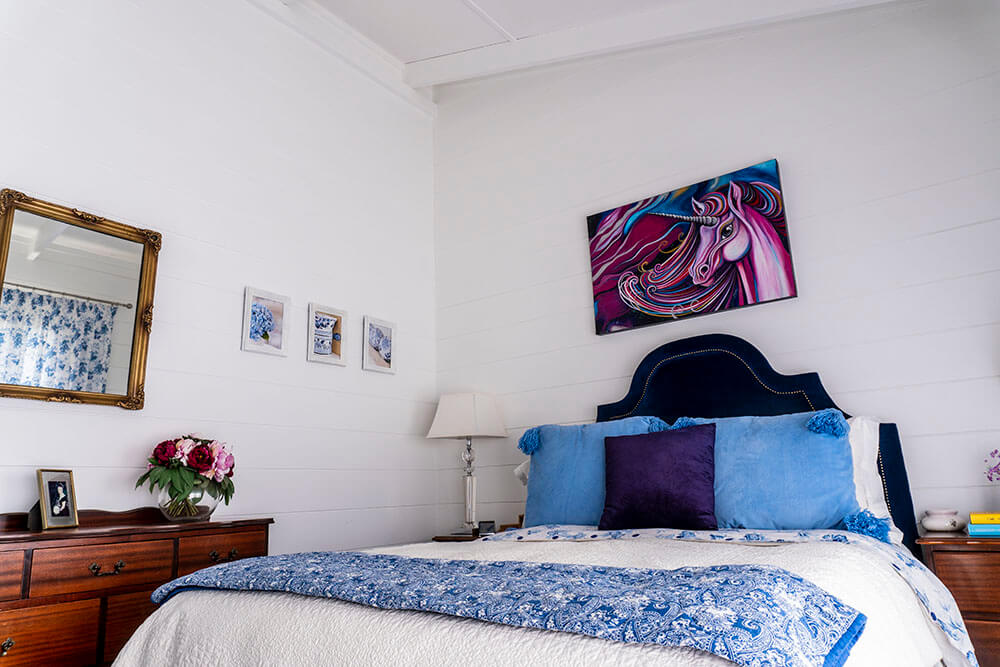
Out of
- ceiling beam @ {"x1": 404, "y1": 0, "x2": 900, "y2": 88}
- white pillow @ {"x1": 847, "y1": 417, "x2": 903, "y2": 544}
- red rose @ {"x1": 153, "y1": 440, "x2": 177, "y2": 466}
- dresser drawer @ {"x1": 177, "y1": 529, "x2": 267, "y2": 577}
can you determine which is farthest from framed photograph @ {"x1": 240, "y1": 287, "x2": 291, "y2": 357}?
white pillow @ {"x1": 847, "y1": 417, "x2": 903, "y2": 544}

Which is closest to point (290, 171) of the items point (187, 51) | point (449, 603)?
point (187, 51)

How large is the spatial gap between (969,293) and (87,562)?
11.1 feet

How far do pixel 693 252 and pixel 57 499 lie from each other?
115 inches

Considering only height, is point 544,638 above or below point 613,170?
below

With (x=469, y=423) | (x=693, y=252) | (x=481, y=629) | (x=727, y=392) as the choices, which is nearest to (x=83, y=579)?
(x=481, y=629)

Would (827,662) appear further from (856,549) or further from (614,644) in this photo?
(856,549)

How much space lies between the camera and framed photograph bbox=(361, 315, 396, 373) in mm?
3902

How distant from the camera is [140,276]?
9.45 ft

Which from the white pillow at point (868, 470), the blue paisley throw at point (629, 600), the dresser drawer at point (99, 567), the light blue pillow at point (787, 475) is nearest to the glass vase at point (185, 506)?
the dresser drawer at point (99, 567)

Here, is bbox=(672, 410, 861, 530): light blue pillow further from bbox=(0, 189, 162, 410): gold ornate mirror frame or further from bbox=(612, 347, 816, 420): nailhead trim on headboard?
bbox=(0, 189, 162, 410): gold ornate mirror frame

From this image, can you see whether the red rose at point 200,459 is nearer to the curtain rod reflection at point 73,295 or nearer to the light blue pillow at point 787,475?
the curtain rod reflection at point 73,295

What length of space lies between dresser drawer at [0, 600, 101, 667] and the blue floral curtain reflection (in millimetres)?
841

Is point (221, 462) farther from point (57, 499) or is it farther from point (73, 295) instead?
point (73, 295)

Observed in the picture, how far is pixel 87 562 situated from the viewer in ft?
7.29
